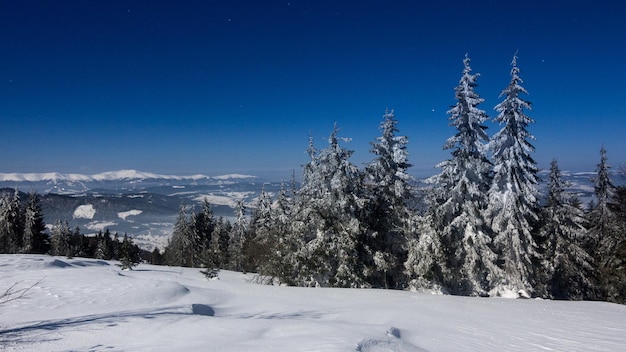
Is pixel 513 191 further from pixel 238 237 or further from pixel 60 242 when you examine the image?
pixel 60 242

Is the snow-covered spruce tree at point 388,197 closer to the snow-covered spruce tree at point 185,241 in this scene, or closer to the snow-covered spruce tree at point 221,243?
the snow-covered spruce tree at point 221,243

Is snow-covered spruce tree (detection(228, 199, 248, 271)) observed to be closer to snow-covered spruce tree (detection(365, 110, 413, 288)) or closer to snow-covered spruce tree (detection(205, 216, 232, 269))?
snow-covered spruce tree (detection(205, 216, 232, 269))

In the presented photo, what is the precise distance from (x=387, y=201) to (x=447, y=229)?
12.5 feet

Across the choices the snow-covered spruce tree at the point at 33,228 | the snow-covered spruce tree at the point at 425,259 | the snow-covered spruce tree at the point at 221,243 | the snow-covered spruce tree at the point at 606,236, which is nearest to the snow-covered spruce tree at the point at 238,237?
the snow-covered spruce tree at the point at 221,243

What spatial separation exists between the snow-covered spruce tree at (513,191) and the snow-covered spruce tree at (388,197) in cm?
502

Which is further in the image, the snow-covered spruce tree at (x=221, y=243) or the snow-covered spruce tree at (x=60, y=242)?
the snow-covered spruce tree at (x=60, y=242)

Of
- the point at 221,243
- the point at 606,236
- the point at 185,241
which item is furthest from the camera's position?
the point at 185,241

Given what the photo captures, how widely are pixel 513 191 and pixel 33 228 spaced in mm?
54541

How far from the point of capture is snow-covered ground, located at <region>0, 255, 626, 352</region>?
222 inches

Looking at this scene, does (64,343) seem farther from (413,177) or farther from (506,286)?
(506,286)

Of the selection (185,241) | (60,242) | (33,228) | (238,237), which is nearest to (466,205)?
(238,237)

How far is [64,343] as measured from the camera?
17.8 feet

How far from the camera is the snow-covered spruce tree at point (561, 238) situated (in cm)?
2239

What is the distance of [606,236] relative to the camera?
23.7 m
